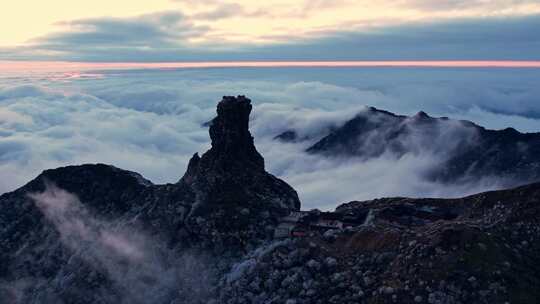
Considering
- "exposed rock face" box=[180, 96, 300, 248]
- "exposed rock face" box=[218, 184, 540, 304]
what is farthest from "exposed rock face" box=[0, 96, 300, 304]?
"exposed rock face" box=[218, 184, 540, 304]

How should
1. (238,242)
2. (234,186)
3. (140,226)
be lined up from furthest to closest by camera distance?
(140,226) < (234,186) < (238,242)

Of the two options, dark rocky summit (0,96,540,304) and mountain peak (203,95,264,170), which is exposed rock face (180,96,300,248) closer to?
mountain peak (203,95,264,170)

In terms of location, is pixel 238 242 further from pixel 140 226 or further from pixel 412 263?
pixel 412 263

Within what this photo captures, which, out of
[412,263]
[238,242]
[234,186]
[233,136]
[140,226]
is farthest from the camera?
[233,136]

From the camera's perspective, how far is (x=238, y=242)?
70.8 m

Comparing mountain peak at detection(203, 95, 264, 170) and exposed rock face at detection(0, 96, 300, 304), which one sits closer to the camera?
exposed rock face at detection(0, 96, 300, 304)

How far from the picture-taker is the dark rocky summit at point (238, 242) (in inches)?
2062

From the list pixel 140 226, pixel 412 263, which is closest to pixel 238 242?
pixel 140 226

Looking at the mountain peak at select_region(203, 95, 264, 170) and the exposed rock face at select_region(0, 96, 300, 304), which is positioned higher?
the mountain peak at select_region(203, 95, 264, 170)

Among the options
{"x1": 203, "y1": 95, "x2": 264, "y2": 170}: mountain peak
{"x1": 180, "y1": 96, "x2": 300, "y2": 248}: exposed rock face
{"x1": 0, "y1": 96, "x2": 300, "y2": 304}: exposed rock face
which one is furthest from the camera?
{"x1": 203, "y1": 95, "x2": 264, "y2": 170}: mountain peak

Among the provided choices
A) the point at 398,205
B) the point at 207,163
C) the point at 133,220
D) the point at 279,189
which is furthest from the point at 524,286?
the point at 133,220

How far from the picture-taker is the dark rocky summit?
52.4 metres

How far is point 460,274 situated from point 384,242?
10.1m

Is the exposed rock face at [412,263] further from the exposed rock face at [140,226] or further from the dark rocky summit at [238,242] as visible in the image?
the exposed rock face at [140,226]
